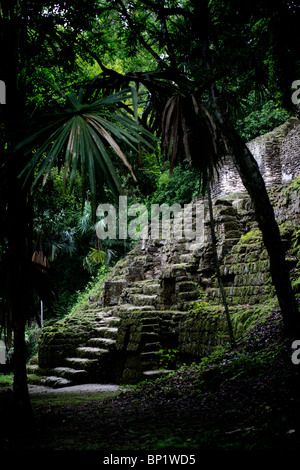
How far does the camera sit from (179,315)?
350 inches

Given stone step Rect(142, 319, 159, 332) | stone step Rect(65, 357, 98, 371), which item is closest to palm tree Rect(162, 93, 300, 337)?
stone step Rect(142, 319, 159, 332)

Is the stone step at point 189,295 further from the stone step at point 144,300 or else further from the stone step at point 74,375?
the stone step at point 74,375

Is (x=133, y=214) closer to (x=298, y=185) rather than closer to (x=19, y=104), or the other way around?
(x=298, y=185)

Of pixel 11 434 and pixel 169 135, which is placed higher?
pixel 169 135

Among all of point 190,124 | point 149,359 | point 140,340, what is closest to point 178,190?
point 140,340

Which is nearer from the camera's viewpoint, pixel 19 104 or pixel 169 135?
pixel 169 135

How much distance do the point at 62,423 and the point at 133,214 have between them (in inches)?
815

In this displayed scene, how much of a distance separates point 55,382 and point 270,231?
689 centimetres

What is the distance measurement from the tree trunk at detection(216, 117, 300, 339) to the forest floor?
14.9 inches

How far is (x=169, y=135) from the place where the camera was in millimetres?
3822

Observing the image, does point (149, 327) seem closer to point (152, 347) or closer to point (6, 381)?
point (152, 347)

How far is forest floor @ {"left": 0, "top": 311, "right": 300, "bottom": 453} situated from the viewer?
2930mm

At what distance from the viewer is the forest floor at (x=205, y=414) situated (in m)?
2.93
